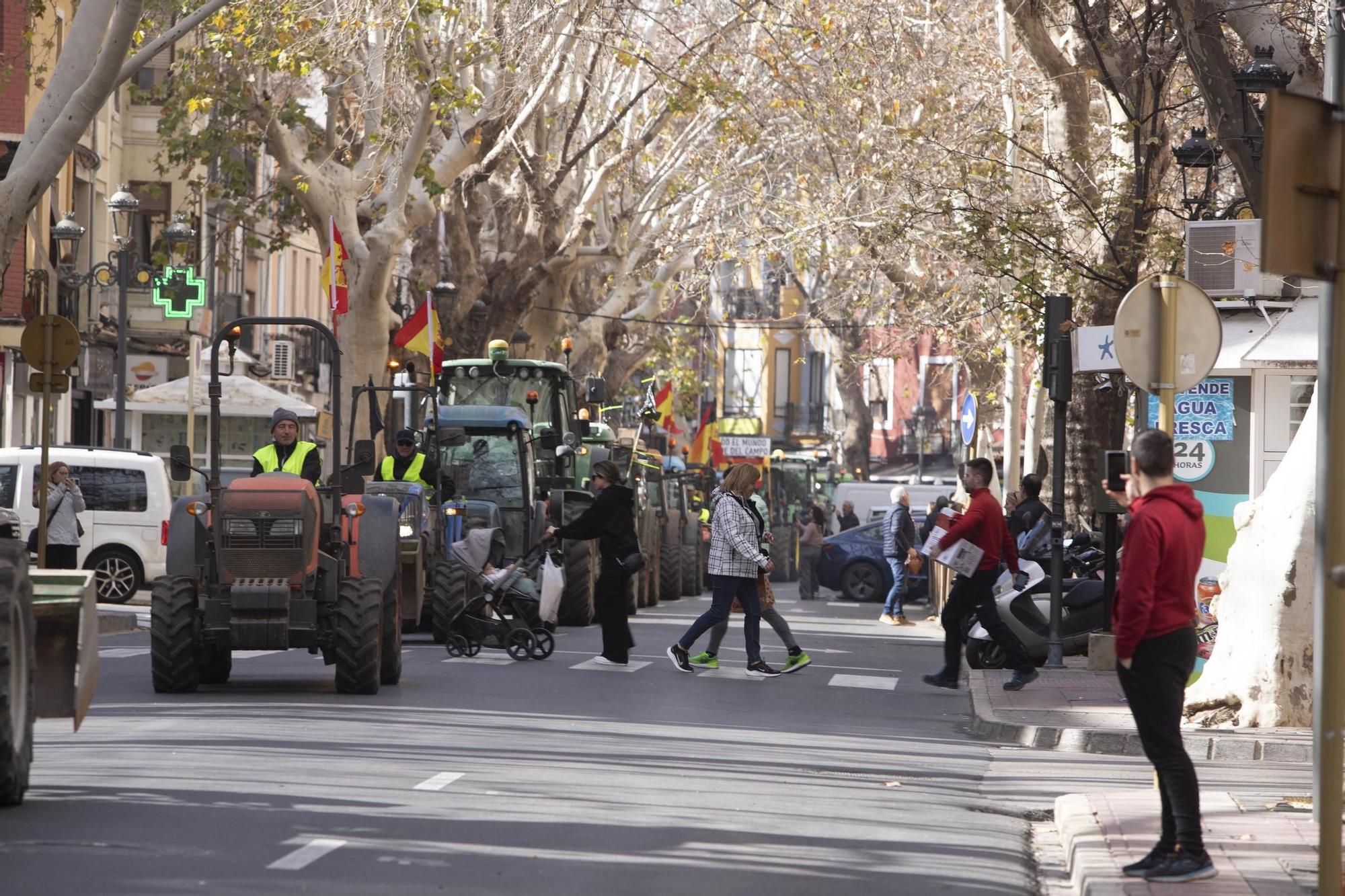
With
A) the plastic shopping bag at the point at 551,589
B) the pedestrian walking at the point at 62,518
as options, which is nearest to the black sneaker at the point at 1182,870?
the plastic shopping bag at the point at 551,589

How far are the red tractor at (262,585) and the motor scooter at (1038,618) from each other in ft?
22.3

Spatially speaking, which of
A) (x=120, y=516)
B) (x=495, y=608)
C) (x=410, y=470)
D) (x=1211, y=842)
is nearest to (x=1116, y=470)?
(x=1211, y=842)

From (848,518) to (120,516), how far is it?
71.0 ft

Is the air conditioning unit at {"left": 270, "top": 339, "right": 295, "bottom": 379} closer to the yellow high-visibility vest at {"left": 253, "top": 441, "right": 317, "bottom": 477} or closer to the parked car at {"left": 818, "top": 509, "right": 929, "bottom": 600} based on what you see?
the parked car at {"left": 818, "top": 509, "right": 929, "bottom": 600}

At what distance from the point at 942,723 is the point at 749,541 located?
3003 mm

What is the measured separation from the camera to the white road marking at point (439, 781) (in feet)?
31.2

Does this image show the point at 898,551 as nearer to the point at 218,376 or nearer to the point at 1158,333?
the point at 218,376

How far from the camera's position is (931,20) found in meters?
29.5

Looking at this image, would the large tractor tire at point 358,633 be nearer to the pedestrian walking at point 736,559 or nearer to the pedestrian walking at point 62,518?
the pedestrian walking at point 736,559

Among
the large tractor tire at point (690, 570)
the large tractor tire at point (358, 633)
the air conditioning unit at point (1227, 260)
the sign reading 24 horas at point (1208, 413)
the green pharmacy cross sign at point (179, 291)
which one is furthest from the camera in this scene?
the green pharmacy cross sign at point (179, 291)

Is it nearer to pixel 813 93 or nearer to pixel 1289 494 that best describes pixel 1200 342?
pixel 1289 494

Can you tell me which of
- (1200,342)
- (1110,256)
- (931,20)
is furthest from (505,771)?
(931,20)

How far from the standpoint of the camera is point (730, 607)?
1747cm

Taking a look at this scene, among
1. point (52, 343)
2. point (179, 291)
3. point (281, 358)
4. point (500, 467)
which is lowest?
point (500, 467)
